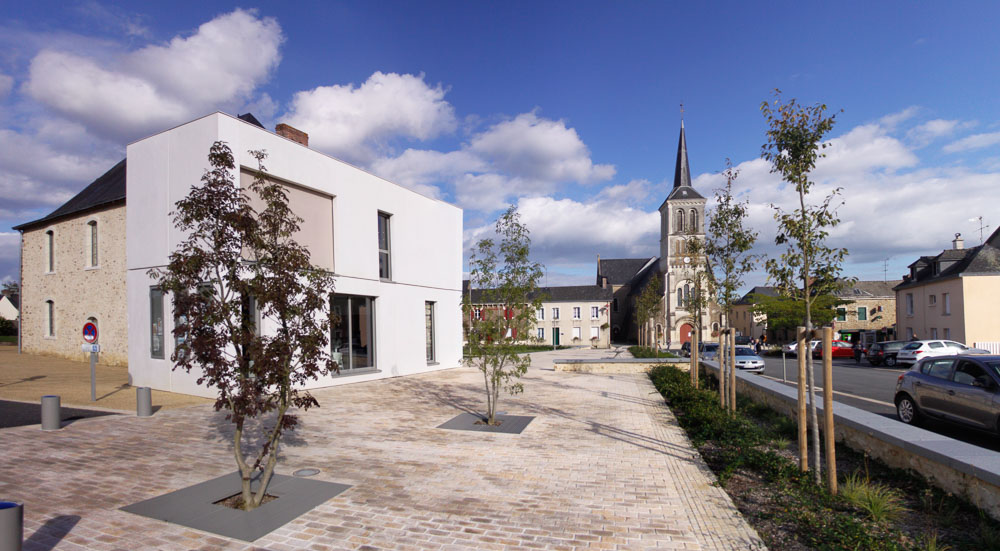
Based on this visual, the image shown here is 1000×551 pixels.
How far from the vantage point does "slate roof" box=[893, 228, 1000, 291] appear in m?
30.2

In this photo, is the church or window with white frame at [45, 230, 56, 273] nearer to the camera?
window with white frame at [45, 230, 56, 273]

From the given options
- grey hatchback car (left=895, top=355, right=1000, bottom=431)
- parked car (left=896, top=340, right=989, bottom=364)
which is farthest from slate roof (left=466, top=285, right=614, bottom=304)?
grey hatchback car (left=895, top=355, right=1000, bottom=431)

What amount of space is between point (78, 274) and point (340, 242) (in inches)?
450

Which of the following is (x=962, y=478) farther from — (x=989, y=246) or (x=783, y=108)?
(x=989, y=246)

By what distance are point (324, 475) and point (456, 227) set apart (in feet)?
55.8

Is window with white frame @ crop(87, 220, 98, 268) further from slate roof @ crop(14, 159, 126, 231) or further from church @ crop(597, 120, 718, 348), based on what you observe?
church @ crop(597, 120, 718, 348)

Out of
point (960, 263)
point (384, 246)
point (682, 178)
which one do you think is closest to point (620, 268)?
point (682, 178)

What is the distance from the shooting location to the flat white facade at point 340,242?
12680mm

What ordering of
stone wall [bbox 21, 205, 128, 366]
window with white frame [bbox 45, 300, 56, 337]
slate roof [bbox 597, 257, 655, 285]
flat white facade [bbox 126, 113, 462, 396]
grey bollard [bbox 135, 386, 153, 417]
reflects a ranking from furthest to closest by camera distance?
1. slate roof [bbox 597, 257, 655, 285]
2. window with white frame [bbox 45, 300, 56, 337]
3. stone wall [bbox 21, 205, 128, 366]
4. flat white facade [bbox 126, 113, 462, 396]
5. grey bollard [bbox 135, 386, 153, 417]

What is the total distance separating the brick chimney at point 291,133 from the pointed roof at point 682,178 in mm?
51962

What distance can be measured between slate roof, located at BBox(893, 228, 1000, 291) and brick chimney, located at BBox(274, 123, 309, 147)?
35721 millimetres

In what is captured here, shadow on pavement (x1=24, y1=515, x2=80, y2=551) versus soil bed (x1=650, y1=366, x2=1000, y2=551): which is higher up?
shadow on pavement (x1=24, y1=515, x2=80, y2=551)

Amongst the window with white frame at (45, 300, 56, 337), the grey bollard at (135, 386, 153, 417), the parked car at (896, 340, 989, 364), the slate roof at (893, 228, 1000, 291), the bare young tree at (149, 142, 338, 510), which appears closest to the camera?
the bare young tree at (149, 142, 338, 510)

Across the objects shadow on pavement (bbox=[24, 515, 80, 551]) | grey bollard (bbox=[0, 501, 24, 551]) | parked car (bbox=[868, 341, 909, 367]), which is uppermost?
grey bollard (bbox=[0, 501, 24, 551])
